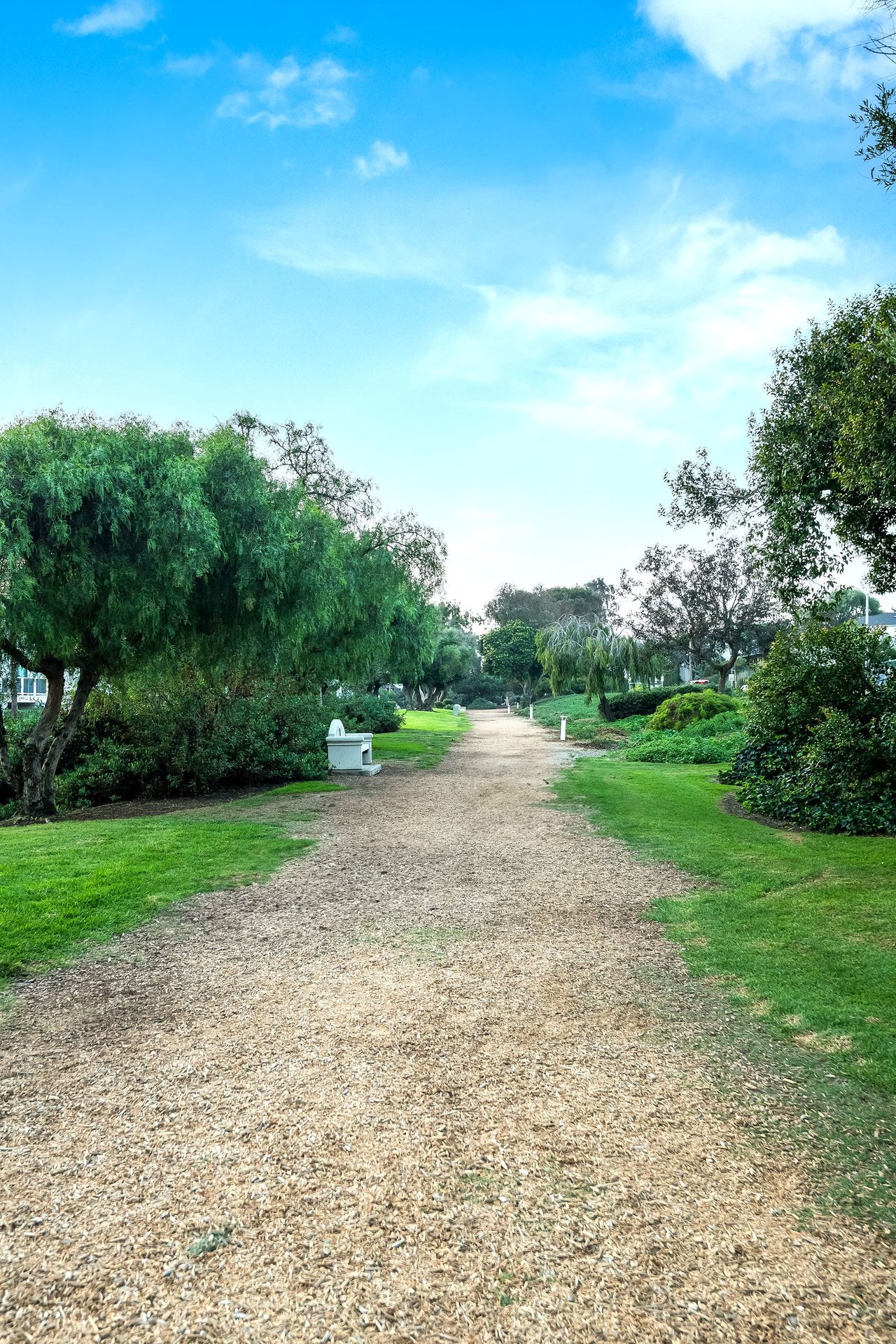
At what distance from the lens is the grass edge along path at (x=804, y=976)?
9.08ft

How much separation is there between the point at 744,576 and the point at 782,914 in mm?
28573

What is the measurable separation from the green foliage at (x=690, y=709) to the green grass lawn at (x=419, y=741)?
6.96 metres

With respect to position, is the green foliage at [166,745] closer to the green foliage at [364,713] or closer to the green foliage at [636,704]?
the green foliage at [364,713]

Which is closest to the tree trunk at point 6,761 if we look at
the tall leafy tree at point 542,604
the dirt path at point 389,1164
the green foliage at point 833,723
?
the dirt path at point 389,1164

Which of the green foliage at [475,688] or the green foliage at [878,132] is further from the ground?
the green foliage at [878,132]

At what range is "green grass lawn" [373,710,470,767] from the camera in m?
18.3

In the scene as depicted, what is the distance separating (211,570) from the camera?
1064 cm

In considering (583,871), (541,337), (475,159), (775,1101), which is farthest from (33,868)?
(541,337)

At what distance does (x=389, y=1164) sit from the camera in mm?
2566

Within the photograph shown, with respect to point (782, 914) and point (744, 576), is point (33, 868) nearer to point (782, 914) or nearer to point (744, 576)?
point (782, 914)

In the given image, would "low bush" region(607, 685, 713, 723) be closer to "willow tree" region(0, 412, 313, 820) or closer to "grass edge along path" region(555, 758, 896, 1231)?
"willow tree" region(0, 412, 313, 820)

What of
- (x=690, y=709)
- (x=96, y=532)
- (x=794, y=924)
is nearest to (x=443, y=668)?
(x=690, y=709)

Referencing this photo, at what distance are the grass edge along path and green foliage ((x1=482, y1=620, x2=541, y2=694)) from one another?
151 feet

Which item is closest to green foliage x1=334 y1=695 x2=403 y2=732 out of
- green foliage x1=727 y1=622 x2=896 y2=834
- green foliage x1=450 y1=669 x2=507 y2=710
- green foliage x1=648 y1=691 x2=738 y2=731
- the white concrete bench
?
the white concrete bench
